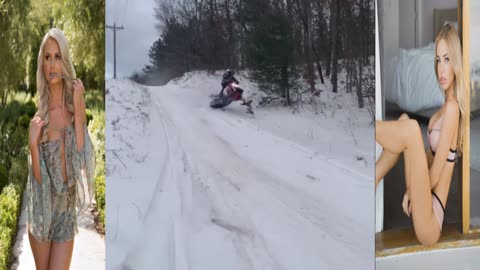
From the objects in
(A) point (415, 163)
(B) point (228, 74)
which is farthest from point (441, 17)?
(B) point (228, 74)

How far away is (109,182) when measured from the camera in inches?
123

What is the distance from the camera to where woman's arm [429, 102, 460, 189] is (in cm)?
398

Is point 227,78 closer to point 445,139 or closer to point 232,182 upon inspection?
point 232,182

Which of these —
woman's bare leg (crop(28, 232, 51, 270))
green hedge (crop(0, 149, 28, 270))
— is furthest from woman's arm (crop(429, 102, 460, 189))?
green hedge (crop(0, 149, 28, 270))

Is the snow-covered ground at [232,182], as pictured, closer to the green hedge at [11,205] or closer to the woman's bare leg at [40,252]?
the woman's bare leg at [40,252]

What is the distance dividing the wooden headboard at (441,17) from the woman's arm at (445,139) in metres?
0.51

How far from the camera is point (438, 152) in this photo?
13.1 ft

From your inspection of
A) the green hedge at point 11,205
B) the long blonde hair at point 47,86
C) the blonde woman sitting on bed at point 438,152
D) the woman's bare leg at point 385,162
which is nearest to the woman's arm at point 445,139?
the blonde woman sitting on bed at point 438,152

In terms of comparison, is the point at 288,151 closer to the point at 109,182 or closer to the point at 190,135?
the point at 190,135

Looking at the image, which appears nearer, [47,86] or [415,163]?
[47,86]

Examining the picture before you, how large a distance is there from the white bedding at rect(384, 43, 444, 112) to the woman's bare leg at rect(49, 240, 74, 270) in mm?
2126

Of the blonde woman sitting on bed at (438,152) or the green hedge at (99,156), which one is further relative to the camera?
the green hedge at (99,156)

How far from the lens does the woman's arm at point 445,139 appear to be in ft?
13.1

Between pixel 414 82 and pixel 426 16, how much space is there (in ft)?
1.38
